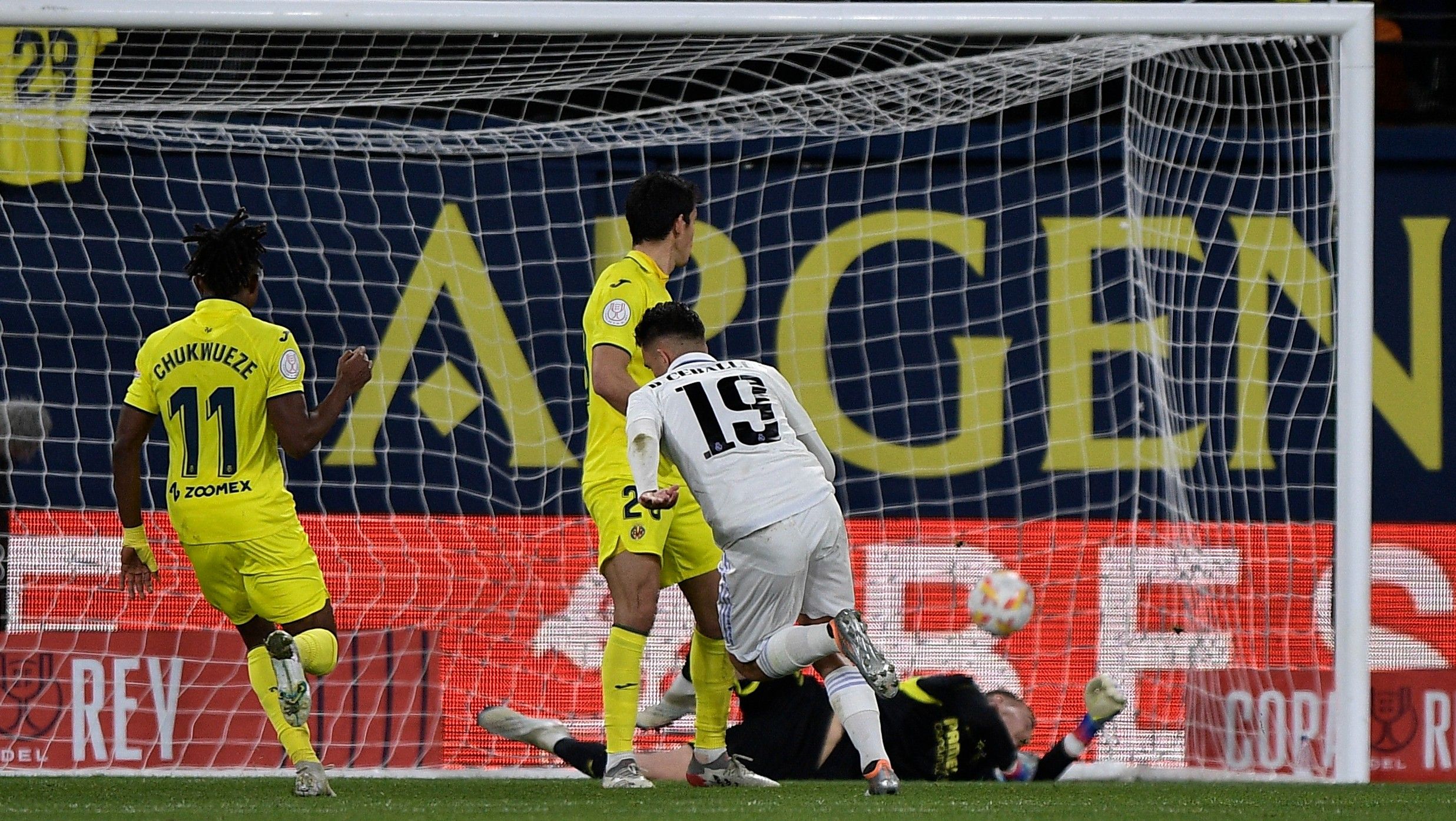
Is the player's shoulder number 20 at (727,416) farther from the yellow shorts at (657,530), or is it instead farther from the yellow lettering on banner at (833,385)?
the yellow lettering on banner at (833,385)

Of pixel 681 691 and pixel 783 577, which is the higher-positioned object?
pixel 783 577

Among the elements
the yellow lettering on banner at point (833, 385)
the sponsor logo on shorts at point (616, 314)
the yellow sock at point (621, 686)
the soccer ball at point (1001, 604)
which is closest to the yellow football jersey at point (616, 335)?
the sponsor logo on shorts at point (616, 314)

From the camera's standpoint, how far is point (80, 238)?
700 centimetres

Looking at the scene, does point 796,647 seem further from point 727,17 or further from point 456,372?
point 456,372

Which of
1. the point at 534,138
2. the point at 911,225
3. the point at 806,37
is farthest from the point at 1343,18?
the point at 534,138

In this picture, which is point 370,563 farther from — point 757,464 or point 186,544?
point 757,464

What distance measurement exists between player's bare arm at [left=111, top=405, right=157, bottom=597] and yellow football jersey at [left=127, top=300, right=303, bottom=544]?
0.20 ft

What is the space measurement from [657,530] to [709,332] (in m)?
2.97

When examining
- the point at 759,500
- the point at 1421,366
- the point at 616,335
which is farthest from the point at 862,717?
the point at 1421,366

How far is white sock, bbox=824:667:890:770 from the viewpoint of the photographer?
159 inches

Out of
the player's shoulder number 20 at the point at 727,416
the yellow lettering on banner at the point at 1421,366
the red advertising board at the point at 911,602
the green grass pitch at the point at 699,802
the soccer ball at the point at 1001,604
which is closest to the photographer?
the green grass pitch at the point at 699,802

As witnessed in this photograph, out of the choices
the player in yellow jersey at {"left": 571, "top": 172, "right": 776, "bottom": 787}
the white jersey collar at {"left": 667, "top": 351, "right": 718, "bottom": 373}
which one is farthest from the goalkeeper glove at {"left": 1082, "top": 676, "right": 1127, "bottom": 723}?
the white jersey collar at {"left": 667, "top": 351, "right": 718, "bottom": 373}

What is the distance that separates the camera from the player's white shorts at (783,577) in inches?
162

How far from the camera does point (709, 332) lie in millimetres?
7285
